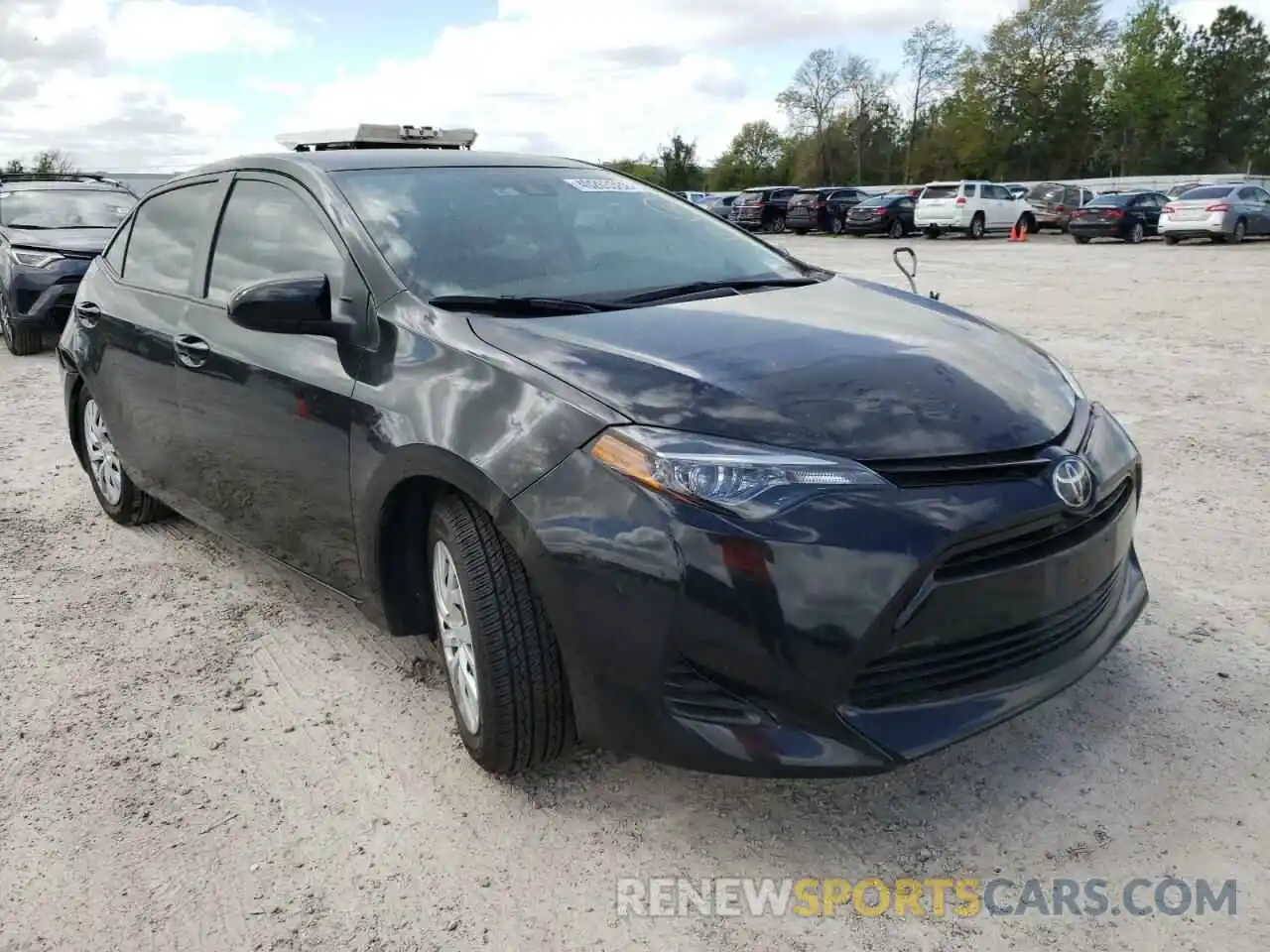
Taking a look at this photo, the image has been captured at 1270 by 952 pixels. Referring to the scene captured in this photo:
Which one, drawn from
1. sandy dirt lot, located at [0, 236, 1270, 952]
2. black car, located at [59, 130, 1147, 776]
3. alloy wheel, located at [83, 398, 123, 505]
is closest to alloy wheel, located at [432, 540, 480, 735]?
black car, located at [59, 130, 1147, 776]

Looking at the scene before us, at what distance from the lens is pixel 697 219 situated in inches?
154

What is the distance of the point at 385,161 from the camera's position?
3.52 m

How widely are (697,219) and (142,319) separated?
2.14 meters

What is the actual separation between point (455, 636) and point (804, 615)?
1.06 m

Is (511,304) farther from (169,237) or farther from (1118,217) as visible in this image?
(1118,217)

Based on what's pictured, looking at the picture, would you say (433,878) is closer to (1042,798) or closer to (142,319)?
(1042,798)

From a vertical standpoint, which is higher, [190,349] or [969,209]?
[190,349]

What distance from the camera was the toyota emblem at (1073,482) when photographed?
237 centimetres

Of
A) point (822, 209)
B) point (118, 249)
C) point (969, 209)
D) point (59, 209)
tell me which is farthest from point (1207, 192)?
point (118, 249)

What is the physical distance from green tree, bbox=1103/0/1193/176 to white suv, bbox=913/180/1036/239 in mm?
38837

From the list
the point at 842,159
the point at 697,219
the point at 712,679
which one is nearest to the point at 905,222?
the point at 697,219

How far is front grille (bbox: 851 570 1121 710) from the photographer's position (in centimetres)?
221

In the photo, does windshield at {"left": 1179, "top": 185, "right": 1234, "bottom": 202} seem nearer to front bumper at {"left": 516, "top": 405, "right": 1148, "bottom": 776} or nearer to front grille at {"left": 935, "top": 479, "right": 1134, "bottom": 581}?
front grille at {"left": 935, "top": 479, "right": 1134, "bottom": 581}

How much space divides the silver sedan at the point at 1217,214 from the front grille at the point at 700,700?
1021 inches
